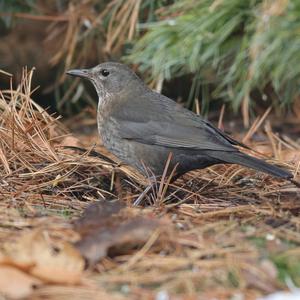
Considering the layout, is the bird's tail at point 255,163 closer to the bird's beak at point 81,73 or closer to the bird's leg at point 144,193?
the bird's leg at point 144,193

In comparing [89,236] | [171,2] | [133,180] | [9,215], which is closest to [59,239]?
[89,236]

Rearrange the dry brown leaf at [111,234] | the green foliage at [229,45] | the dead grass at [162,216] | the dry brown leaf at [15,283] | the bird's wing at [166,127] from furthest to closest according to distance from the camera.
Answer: the green foliage at [229,45] → the bird's wing at [166,127] → the dry brown leaf at [111,234] → the dead grass at [162,216] → the dry brown leaf at [15,283]

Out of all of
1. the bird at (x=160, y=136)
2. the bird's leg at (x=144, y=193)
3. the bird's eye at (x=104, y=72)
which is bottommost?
the bird's leg at (x=144, y=193)

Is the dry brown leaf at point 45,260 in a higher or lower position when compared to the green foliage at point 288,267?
lower

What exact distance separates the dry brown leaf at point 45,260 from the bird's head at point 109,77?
2.20 metres

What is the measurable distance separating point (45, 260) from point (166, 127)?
5.90ft

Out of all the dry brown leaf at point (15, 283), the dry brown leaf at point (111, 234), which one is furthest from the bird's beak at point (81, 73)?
the dry brown leaf at point (15, 283)

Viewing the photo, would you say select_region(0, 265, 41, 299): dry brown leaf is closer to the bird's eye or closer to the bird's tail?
the bird's tail

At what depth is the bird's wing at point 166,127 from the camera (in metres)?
3.97

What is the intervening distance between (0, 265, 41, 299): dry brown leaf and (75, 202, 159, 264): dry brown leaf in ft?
0.82

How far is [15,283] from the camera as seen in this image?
2.40 m

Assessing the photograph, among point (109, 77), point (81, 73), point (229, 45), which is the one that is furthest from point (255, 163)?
point (229, 45)

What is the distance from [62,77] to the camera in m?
6.48

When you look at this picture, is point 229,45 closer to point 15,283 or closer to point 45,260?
point 45,260
